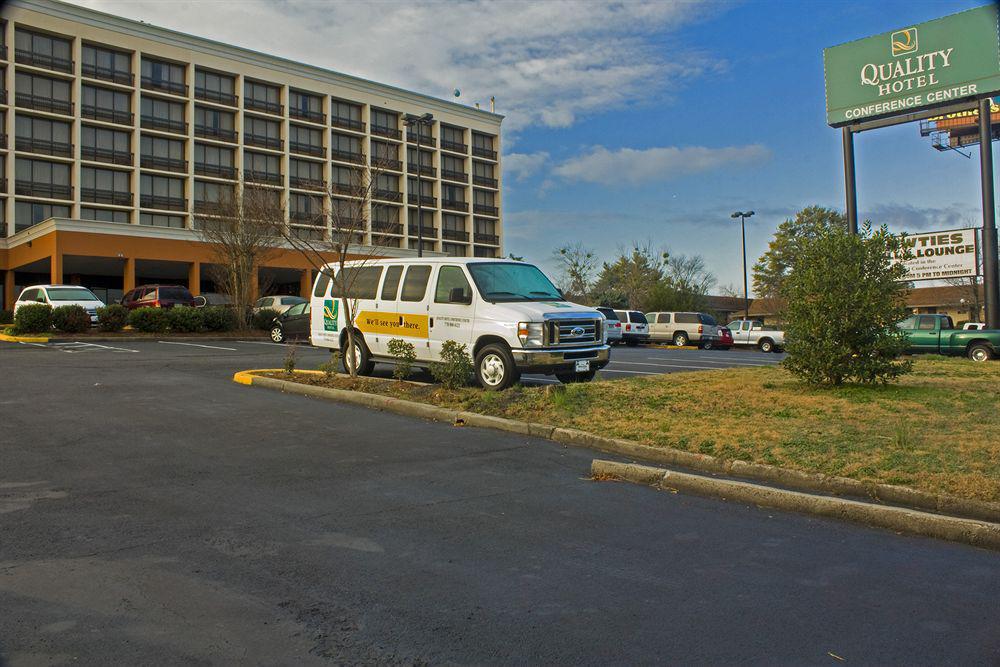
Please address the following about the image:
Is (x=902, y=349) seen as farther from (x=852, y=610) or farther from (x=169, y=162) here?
(x=169, y=162)

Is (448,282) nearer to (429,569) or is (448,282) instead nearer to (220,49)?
(429,569)

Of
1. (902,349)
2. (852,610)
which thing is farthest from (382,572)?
(902,349)

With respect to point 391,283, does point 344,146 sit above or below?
above

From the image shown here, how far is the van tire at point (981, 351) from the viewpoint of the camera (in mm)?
23141

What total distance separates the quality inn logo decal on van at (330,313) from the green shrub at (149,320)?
14561 mm

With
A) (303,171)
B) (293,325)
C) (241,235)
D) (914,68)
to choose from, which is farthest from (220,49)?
(914,68)

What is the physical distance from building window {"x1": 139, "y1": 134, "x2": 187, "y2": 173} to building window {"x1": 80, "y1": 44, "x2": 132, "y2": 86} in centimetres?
436

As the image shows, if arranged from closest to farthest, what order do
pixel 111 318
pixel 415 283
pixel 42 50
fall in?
pixel 415 283 < pixel 111 318 < pixel 42 50

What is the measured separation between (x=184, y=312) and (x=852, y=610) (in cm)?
2711

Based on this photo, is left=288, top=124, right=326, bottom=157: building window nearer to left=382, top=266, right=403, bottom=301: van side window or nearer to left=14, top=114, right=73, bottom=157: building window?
left=14, top=114, right=73, bottom=157: building window

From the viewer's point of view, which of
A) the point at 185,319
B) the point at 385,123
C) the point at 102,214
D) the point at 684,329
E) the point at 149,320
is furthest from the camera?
the point at 385,123

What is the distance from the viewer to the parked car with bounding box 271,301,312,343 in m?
25.3

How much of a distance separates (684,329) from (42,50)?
4842 cm

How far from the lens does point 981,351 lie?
23344 mm
